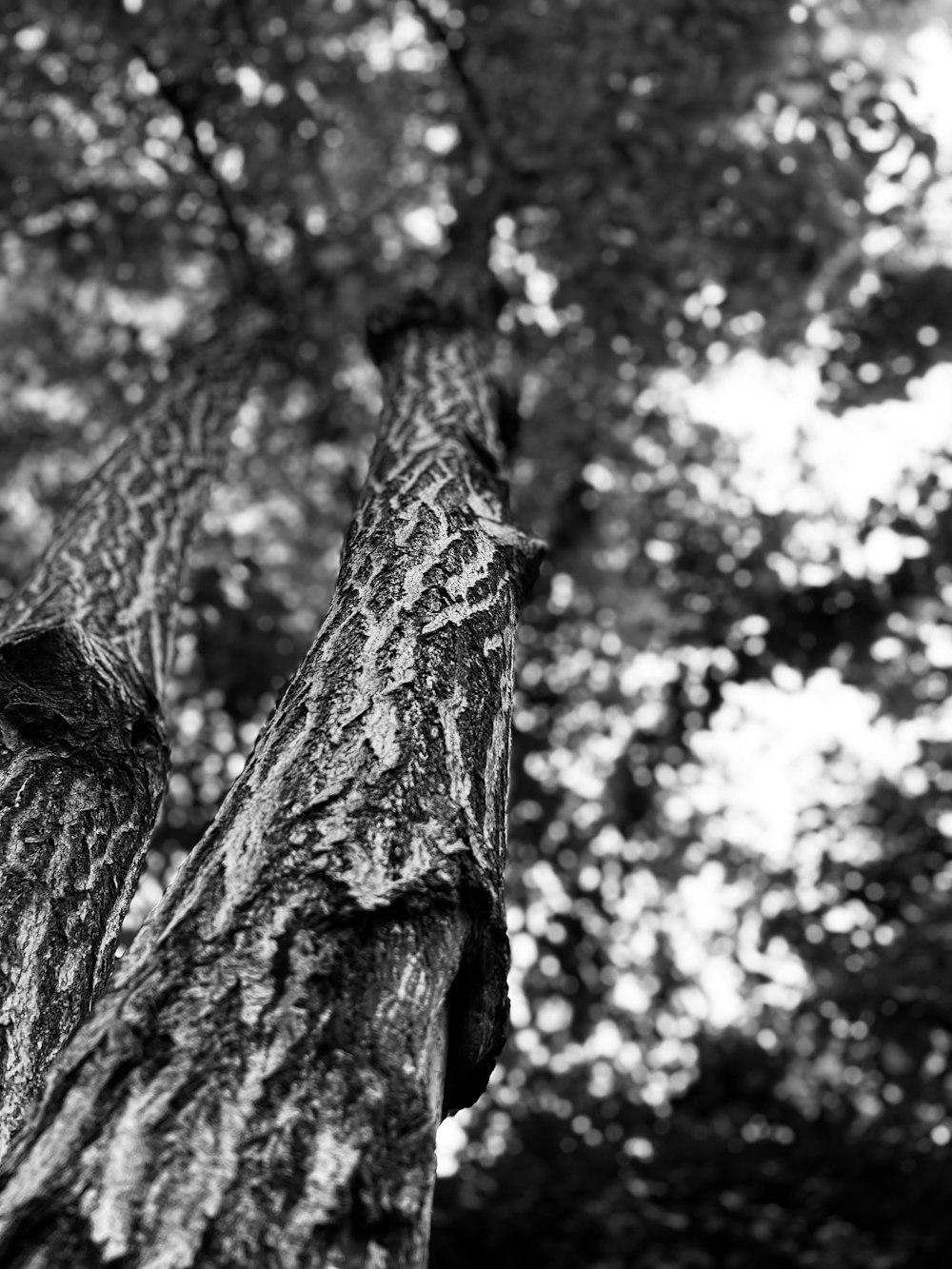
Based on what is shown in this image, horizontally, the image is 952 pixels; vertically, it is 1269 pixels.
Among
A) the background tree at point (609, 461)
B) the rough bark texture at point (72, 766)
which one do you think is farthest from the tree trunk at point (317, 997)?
the background tree at point (609, 461)

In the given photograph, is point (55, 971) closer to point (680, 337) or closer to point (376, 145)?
point (680, 337)

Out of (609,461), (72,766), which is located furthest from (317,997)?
(609,461)

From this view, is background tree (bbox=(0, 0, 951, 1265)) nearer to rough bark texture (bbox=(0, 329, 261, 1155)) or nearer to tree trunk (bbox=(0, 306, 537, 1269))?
rough bark texture (bbox=(0, 329, 261, 1155))

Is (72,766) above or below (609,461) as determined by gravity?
below

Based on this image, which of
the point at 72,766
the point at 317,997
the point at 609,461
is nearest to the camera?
the point at 317,997

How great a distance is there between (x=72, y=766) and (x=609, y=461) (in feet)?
19.7

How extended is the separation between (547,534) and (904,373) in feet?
8.72

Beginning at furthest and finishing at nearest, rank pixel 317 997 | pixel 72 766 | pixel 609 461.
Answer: pixel 609 461 < pixel 72 766 < pixel 317 997

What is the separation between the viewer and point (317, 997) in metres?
1.40

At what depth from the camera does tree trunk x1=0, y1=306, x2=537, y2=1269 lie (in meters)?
1.19

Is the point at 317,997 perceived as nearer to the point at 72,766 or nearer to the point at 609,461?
the point at 72,766

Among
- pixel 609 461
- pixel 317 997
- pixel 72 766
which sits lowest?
pixel 317 997

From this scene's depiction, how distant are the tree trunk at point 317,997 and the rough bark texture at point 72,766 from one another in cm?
64

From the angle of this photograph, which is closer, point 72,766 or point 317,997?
point 317,997
